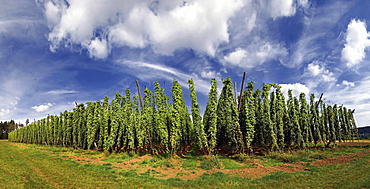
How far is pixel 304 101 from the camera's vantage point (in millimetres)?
36125

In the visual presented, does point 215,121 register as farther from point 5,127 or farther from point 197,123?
point 5,127

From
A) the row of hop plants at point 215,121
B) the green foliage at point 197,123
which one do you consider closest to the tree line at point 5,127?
the row of hop plants at point 215,121

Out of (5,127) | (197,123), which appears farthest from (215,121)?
(5,127)

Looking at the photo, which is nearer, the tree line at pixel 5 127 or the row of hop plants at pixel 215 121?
the row of hop plants at pixel 215 121

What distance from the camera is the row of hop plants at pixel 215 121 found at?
28.4 meters

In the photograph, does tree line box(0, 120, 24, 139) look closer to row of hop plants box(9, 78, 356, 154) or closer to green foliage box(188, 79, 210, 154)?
row of hop plants box(9, 78, 356, 154)

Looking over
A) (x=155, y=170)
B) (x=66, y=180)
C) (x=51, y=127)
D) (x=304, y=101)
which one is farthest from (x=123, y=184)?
(x=51, y=127)

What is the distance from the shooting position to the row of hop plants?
28.4m

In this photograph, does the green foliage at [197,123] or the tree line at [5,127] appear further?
the tree line at [5,127]

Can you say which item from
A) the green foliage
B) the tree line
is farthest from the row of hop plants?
the tree line

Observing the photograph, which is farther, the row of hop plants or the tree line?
the tree line

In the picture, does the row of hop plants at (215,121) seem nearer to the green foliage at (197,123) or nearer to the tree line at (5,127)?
the green foliage at (197,123)

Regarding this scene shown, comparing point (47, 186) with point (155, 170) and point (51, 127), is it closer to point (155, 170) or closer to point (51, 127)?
point (155, 170)

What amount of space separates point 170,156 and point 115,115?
50.1 ft
